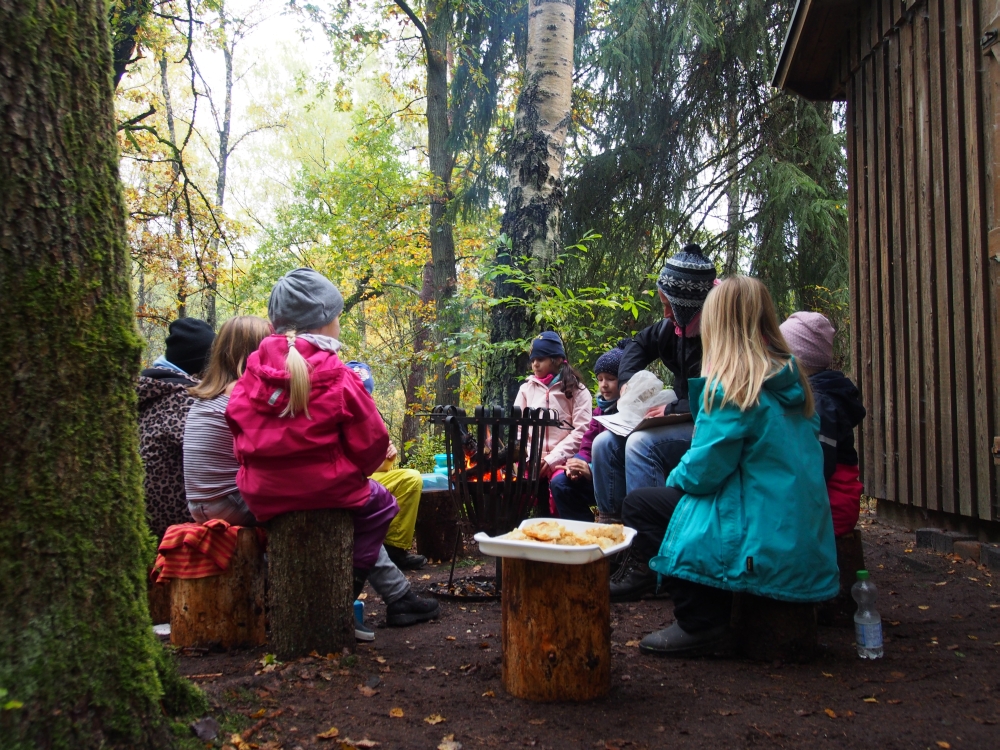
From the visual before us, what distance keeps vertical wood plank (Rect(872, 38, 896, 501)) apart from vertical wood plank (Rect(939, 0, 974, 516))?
0.95m

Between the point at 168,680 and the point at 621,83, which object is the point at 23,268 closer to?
the point at 168,680

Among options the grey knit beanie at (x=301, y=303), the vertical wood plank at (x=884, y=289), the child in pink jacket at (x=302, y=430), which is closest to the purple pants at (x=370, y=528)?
the child in pink jacket at (x=302, y=430)

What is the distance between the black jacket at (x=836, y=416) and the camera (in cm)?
378

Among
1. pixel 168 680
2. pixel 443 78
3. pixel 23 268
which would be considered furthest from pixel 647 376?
pixel 443 78

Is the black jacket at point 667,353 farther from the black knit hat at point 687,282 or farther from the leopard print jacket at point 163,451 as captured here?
the leopard print jacket at point 163,451

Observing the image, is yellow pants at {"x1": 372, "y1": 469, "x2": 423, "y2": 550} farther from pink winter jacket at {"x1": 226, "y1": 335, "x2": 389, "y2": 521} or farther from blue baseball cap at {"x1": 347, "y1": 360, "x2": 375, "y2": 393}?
pink winter jacket at {"x1": 226, "y1": 335, "x2": 389, "y2": 521}

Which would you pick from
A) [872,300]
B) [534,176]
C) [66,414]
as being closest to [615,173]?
[534,176]

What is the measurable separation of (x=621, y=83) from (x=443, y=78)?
22.4ft

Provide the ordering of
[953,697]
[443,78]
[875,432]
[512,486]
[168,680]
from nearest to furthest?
[168,680], [953,697], [512,486], [875,432], [443,78]

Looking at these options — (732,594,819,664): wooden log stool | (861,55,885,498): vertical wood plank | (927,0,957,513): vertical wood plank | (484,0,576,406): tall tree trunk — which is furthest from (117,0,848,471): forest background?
(732,594,819,664): wooden log stool

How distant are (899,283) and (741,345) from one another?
344 cm

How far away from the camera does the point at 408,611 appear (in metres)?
4.07

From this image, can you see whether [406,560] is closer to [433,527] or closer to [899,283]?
[433,527]

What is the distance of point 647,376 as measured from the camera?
4.75 metres
